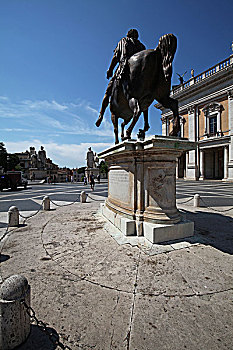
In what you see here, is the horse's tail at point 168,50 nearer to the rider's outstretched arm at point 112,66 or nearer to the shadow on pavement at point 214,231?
the rider's outstretched arm at point 112,66

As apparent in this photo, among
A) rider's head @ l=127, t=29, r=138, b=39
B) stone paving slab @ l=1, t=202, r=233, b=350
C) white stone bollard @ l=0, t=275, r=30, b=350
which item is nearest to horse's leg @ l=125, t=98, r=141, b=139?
rider's head @ l=127, t=29, r=138, b=39

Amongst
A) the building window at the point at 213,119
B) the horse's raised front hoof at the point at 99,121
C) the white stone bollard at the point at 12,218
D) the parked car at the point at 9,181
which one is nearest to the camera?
the white stone bollard at the point at 12,218

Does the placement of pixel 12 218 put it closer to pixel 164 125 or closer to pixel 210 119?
pixel 210 119

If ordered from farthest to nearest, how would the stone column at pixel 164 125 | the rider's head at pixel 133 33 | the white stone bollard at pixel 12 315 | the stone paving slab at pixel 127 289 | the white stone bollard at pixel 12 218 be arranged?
the stone column at pixel 164 125 → the white stone bollard at pixel 12 218 → the rider's head at pixel 133 33 → the stone paving slab at pixel 127 289 → the white stone bollard at pixel 12 315

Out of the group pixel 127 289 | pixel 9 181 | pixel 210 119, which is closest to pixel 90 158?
pixel 9 181

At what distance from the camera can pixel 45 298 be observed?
6.40 feet

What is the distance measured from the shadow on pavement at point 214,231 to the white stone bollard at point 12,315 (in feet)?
8.82

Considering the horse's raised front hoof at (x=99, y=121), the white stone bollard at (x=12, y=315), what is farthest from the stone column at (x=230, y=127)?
the white stone bollard at (x=12, y=315)

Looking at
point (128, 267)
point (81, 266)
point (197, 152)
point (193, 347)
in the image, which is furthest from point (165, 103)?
point (197, 152)

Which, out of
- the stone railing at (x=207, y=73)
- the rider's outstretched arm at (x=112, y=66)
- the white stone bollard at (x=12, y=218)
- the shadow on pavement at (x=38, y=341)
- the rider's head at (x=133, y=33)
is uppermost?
the stone railing at (x=207, y=73)

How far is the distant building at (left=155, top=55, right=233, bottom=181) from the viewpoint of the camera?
20.4 m

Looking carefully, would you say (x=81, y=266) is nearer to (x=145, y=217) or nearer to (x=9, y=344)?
(x=9, y=344)

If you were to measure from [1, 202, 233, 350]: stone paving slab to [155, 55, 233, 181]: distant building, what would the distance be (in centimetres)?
2084

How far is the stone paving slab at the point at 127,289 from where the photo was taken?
4.90ft
